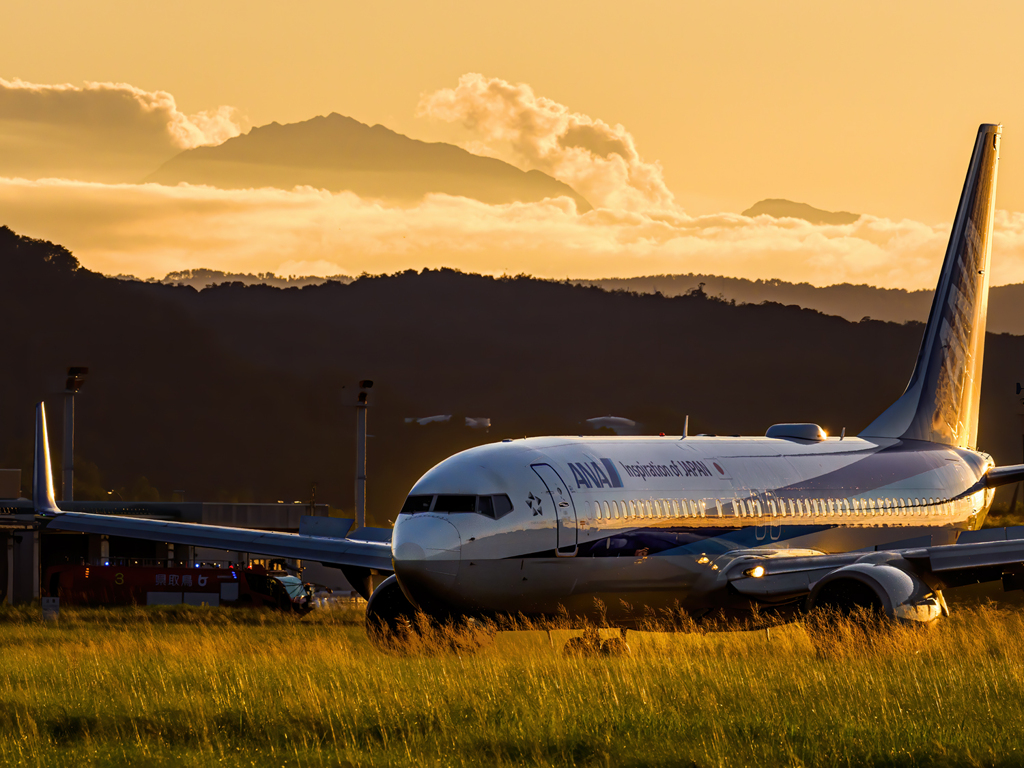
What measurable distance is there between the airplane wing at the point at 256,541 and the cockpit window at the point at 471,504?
14.8 ft

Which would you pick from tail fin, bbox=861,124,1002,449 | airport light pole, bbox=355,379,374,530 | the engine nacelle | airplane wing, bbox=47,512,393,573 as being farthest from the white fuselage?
airport light pole, bbox=355,379,374,530

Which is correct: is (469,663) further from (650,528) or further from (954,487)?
(954,487)

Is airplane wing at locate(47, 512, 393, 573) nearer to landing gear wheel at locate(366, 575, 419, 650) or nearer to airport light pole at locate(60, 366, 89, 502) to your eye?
landing gear wheel at locate(366, 575, 419, 650)

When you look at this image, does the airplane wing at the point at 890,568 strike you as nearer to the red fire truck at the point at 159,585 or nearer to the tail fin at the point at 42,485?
the tail fin at the point at 42,485

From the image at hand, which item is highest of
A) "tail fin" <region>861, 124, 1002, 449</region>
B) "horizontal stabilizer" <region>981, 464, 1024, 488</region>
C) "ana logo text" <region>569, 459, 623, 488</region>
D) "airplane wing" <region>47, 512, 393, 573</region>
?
"tail fin" <region>861, 124, 1002, 449</region>

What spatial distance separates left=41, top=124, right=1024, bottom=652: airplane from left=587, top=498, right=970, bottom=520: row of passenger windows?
4 centimetres

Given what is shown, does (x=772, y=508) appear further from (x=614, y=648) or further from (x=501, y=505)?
(x=501, y=505)

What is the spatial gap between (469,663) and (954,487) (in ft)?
55.5

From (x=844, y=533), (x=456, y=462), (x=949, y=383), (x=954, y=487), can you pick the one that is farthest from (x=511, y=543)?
A: (x=949, y=383)

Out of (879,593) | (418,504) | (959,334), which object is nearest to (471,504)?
(418,504)

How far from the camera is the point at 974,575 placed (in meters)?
A: 27.1

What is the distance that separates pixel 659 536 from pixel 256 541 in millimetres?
8205

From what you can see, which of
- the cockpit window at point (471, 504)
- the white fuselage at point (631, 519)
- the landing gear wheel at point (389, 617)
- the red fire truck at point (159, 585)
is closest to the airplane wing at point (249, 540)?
the landing gear wheel at point (389, 617)

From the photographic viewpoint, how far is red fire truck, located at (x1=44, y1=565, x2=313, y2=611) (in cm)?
5375
